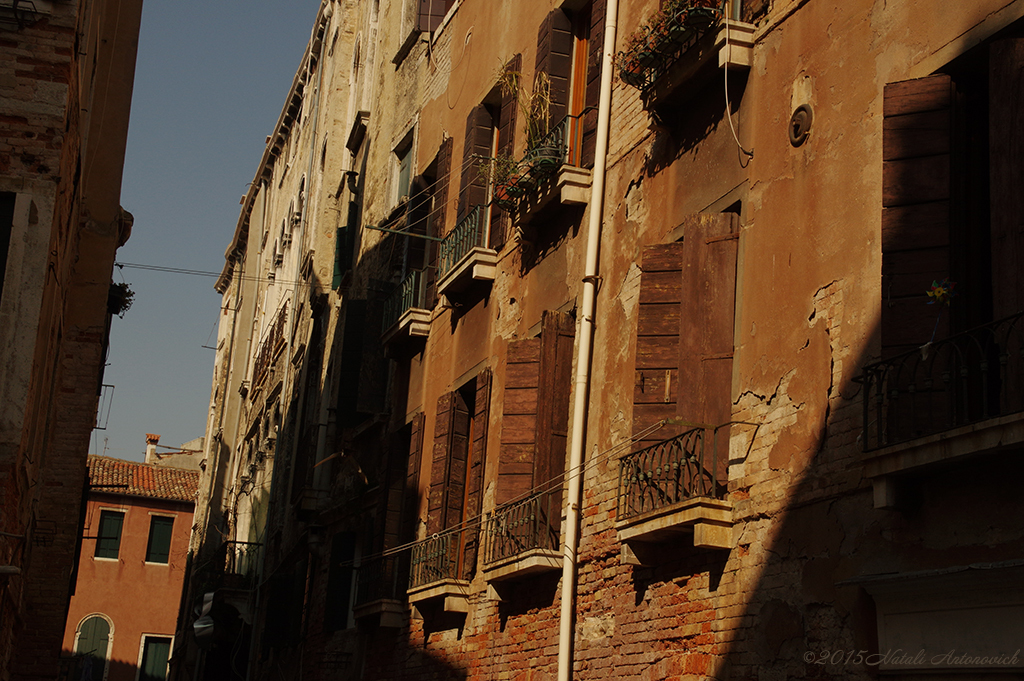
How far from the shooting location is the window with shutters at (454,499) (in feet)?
40.1

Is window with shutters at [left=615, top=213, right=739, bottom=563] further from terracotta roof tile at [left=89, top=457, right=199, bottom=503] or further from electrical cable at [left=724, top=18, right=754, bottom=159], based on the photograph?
terracotta roof tile at [left=89, top=457, right=199, bottom=503]

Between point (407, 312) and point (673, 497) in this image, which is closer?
point (673, 497)

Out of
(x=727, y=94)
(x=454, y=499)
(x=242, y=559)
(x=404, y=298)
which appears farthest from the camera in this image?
(x=242, y=559)

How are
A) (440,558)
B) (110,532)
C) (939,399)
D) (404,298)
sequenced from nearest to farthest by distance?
(939,399)
(440,558)
(404,298)
(110,532)

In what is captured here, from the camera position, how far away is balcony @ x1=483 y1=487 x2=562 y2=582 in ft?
32.7

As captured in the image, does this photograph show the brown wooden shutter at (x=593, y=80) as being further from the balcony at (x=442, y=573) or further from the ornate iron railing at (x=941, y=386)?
the ornate iron railing at (x=941, y=386)

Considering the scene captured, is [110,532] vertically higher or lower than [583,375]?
higher

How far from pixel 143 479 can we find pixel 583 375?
A: 34.3 metres

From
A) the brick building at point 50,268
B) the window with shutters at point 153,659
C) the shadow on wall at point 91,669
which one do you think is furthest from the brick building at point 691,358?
the window with shutters at point 153,659

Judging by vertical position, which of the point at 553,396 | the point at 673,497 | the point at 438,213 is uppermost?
the point at 438,213

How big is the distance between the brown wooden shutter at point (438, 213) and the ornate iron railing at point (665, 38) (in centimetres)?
563

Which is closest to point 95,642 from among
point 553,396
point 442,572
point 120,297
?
point 120,297

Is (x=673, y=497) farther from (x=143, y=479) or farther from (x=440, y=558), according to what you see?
(x=143, y=479)

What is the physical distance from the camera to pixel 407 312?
15125 millimetres
